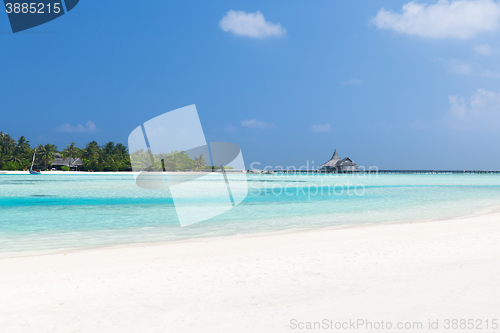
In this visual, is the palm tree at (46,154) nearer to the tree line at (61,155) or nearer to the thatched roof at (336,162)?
the tree line at (61,155)

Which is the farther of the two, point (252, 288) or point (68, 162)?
point (68, 162)

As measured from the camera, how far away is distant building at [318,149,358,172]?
115125 millimetres

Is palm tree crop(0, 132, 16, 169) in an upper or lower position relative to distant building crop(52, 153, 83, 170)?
upper

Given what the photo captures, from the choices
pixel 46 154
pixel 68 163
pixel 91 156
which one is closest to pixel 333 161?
pixel 91 156

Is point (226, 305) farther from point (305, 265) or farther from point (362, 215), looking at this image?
point (362, 215)

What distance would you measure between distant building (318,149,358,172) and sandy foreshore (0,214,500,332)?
363ft

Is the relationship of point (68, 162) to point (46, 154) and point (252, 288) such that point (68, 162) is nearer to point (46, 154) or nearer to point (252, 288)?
point (46, 154)

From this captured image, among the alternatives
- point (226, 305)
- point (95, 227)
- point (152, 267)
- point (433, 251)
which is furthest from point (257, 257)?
point (95, 227)

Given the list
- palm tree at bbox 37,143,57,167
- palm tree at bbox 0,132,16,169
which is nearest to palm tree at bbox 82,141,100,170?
palm tree at bbox 37,143,57,167

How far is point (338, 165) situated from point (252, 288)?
117 meters

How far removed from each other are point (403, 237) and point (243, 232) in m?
4.50

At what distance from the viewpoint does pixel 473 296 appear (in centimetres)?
402

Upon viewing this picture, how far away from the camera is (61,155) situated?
106 metres

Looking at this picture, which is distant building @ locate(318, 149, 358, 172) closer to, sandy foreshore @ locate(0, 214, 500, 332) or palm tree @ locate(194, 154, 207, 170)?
palm tree @ locate(194, 154, 207, 170)
